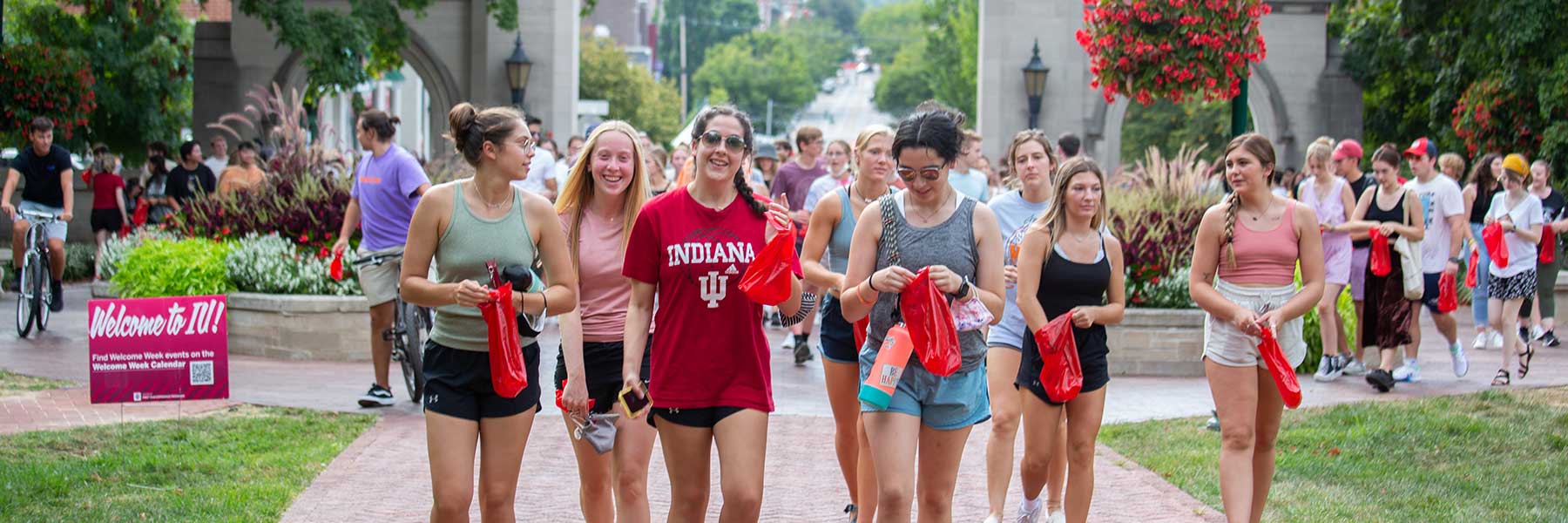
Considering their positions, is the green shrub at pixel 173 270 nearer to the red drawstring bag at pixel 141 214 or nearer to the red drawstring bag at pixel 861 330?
the red drawstring bag at pixel 141 214

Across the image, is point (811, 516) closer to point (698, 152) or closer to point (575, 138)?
point (698, 152)

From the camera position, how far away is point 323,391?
36.3ft

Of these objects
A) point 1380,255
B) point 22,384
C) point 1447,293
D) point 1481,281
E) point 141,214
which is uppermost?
point 1380,255

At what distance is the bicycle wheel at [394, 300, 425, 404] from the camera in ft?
33.7

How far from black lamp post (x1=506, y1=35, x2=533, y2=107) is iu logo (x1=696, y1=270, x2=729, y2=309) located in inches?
874

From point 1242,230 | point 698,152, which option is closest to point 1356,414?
point 1242,230

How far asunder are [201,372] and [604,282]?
4.22 m

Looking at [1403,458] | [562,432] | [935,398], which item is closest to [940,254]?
[935,398]

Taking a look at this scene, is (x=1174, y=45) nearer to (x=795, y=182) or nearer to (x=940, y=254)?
(x=795, y=182)

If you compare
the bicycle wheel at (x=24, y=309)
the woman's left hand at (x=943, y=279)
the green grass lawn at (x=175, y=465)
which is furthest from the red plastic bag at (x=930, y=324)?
the bicycle wheel at (x=24, y=309)

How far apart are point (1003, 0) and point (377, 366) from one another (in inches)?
747

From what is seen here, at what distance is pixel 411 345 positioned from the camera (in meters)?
10.3

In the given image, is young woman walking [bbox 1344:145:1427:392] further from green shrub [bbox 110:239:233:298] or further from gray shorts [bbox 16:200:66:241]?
gray shorts [bbox 16:200:66:241]

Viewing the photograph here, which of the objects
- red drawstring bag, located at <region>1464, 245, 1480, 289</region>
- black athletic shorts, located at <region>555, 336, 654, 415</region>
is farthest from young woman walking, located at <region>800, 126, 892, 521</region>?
red drawstring bag, located at <region>1464, 245, 1480, 289</region>
